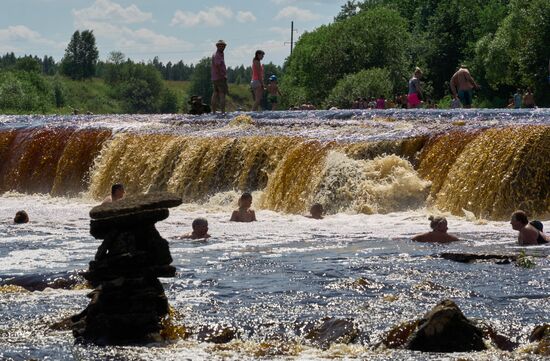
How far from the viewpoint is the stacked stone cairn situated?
38.4 feet

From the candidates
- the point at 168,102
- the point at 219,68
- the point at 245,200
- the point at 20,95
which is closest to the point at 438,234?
the point at 245,200

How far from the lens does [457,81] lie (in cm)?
3086

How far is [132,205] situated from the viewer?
11734 mm

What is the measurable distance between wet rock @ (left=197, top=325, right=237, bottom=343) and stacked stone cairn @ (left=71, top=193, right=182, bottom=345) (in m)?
0.41

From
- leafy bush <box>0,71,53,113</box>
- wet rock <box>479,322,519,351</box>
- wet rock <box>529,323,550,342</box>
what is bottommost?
wet rock <box>479,322,519,351</box>

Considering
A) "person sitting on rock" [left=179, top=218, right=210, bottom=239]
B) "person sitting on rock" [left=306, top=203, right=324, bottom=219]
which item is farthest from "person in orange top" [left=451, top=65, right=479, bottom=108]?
"person sitting on rock" [left=179, top=218, right=210, bottom=239]

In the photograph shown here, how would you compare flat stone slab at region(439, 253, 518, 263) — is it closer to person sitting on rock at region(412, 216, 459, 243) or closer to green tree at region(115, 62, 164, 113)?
person sitting on rock at region(412, 216, 459, 243)

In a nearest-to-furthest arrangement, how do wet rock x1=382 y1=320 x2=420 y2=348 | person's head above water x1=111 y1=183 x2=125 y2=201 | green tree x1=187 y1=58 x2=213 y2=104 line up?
1. wet rock x1=382 y1=320 x2=420 y2=348
2. person's head above water x1=111 y1=183 x2=125 y2=201
3. green tree x1=187 y1=58 x2=213 y2=104

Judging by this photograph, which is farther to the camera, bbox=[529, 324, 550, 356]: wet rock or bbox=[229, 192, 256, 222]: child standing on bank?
bbox=[229, 192, 256, 222]: child standing on bank

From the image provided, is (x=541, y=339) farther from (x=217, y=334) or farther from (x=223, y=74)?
(x=223, y=74)

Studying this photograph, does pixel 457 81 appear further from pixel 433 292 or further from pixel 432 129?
pixel 433 292

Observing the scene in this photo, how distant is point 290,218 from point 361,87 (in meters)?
35.4

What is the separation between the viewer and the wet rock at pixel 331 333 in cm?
1161

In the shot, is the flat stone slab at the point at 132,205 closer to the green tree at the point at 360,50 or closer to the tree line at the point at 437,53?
the tree line at the point at 437,53
